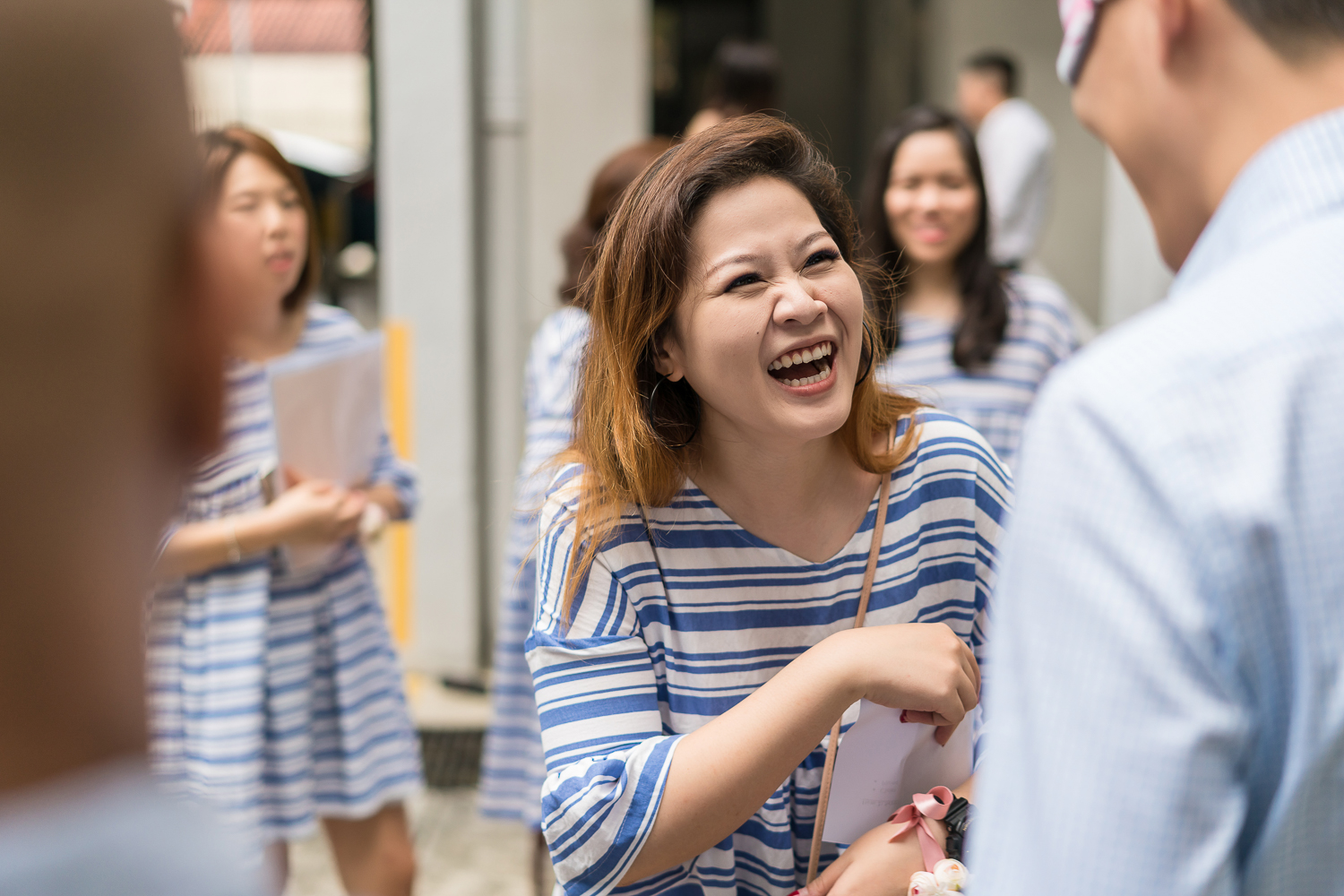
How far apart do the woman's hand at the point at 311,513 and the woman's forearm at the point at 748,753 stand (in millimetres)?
1475

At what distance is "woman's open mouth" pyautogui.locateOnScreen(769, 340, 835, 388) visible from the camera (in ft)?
5.04

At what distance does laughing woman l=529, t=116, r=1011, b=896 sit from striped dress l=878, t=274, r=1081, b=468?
152 centimetres

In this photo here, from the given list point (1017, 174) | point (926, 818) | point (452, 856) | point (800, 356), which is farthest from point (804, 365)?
point (1017, 174)

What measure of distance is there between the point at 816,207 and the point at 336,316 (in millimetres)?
1718

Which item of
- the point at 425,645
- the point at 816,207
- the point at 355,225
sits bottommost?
the point at 425,645

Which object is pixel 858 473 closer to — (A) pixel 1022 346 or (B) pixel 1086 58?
(B) pixel 1086 58

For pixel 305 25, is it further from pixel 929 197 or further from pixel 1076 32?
pixel 1076 32

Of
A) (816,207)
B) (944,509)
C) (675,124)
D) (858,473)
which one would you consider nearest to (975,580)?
(944,509)

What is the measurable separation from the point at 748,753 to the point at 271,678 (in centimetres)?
164

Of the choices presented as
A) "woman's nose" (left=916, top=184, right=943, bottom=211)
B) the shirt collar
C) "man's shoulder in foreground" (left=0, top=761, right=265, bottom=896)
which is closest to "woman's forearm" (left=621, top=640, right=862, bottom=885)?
the shirt collar

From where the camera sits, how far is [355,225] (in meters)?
9.54

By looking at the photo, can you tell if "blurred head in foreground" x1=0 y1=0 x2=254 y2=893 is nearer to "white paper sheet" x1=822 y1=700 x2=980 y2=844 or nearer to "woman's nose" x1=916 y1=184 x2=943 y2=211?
"white paper sheet" x1=822 y1=700 x2=980 y2=844

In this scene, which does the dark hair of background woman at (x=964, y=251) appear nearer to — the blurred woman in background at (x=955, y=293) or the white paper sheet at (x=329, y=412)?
the blurred woman in background at (x=955, y=293)

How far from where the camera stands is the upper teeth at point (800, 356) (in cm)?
153
